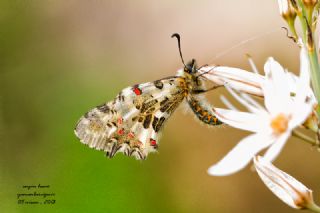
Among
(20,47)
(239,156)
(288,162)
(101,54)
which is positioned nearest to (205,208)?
(288,162)

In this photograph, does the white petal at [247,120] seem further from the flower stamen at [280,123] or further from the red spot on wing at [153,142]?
the red spot on wing at [153,142]

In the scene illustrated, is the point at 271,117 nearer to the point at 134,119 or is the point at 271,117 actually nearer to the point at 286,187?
the point at 286,187

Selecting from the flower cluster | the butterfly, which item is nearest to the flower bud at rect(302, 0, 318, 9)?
the flower cluster

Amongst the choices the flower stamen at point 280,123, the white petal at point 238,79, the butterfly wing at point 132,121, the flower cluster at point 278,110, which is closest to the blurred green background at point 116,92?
the butterfly wing at point 132,121

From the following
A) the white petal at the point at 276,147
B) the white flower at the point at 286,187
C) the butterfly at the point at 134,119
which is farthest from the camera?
the butterfly at the point at 134,119

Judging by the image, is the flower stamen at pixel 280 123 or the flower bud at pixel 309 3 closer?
the flower stamen at pixel 280 123
